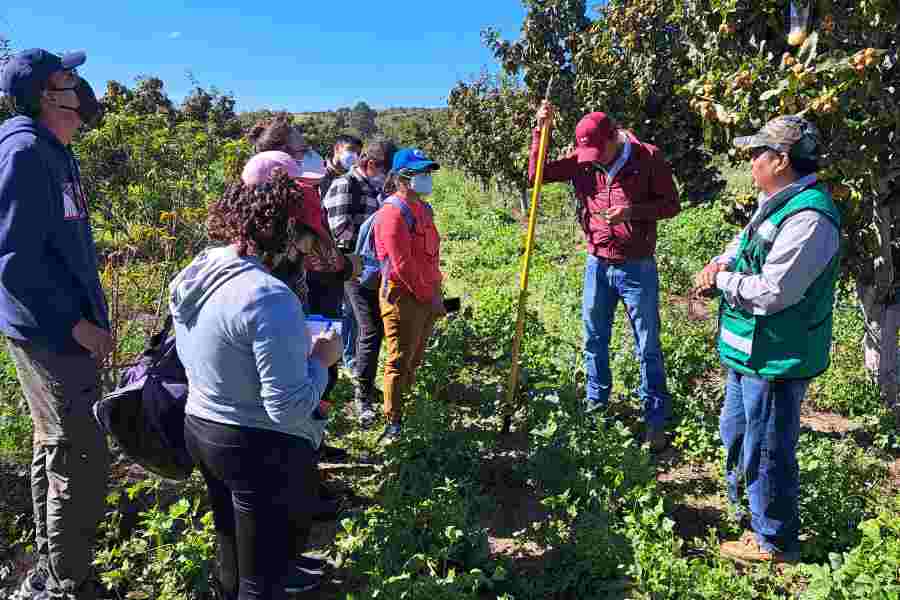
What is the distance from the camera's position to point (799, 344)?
107 inches

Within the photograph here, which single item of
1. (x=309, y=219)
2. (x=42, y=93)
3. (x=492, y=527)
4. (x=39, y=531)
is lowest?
(x=492, y=527)

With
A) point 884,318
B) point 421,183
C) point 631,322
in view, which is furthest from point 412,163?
point 884,318

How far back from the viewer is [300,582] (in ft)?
9.48

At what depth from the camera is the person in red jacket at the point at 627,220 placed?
397 cm

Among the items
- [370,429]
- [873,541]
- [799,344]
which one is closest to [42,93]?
[370,429]

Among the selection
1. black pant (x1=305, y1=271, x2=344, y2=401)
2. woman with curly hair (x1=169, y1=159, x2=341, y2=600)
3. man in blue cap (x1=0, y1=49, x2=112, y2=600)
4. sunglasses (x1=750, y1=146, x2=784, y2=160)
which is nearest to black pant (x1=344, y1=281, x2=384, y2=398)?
black pant (x1=305, y1=271, x2=344, y2=401)

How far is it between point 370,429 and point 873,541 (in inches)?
126

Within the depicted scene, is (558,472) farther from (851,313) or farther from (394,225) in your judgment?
(851,313)

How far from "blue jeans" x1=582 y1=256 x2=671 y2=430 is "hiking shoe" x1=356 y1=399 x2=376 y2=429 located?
65.4 inches

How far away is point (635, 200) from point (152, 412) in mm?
3108

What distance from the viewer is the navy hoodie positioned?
2.41m

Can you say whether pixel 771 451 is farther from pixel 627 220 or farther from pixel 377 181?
pixel 377 181

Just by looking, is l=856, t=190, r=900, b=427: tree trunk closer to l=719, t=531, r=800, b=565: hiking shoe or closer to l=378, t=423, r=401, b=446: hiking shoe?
l=719, t=531, r=800, b=565: hiking shoe

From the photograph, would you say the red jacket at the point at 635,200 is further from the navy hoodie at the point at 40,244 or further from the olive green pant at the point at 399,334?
the navy hoodie at the point at 40,244
